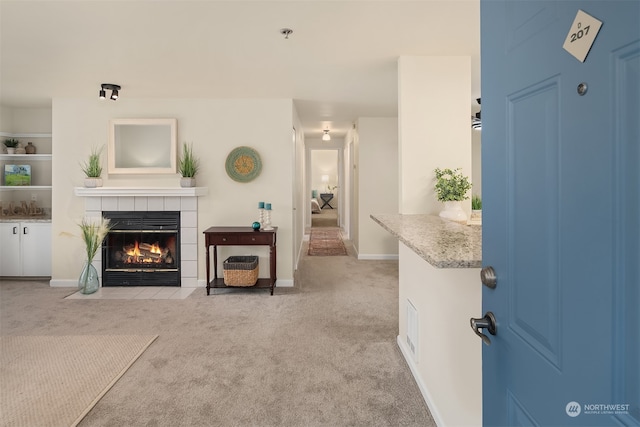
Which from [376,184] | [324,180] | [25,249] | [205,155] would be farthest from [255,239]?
[324,180]

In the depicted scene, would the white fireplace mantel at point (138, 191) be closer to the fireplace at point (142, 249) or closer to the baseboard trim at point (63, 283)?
the fireplace at point (142, 249)

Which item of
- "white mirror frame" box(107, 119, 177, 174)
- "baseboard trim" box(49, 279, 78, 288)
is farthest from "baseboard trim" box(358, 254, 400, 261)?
"baseboard trim" box(49, 279, 78, 288)

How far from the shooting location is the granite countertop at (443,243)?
46.8 inches

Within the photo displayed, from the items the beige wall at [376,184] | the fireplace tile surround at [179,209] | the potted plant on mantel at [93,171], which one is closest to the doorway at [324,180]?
the beige wall at [376,184]

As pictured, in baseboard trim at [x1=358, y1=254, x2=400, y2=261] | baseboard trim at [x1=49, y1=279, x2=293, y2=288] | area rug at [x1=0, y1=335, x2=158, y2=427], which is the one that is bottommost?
area rug at [x1=0, y1=335, x2=158, y2=427]

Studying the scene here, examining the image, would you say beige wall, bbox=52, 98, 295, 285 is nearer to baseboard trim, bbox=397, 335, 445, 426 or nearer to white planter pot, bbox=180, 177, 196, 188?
white planter pot, bbox=180, 177, 196, 188

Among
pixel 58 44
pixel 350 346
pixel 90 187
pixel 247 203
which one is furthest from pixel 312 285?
pixel 58 44

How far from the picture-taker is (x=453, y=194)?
2.67 metres

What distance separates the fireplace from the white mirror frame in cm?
54

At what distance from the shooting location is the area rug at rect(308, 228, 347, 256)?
7020 mm

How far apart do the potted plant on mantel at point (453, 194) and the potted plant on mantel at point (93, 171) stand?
3.86m

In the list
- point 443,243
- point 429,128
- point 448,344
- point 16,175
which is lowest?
point 448,344

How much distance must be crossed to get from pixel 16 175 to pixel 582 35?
245 inches

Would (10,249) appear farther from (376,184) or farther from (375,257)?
(376,184)
